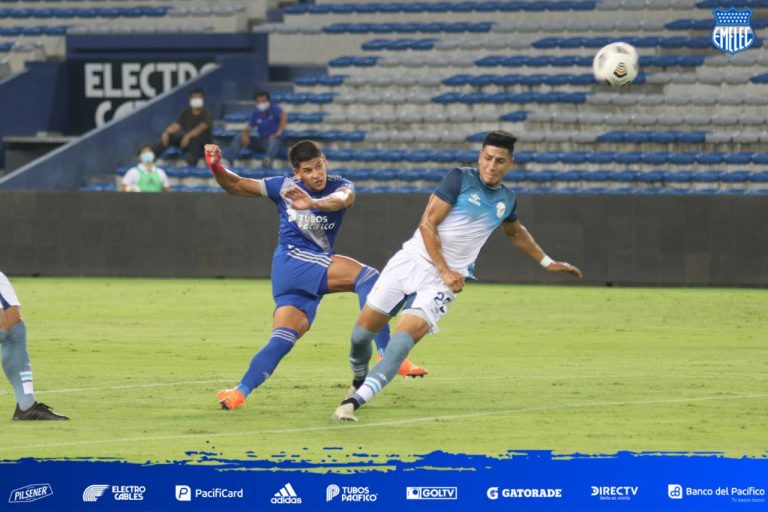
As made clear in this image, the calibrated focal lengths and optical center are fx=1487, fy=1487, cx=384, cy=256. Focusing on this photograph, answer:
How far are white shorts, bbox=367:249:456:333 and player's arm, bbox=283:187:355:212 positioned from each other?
763 millimetres

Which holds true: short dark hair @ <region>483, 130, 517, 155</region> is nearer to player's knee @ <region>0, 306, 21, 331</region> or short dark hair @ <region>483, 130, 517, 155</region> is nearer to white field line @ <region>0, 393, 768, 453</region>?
white field line @ <region>0, 393, 768, 453</region>

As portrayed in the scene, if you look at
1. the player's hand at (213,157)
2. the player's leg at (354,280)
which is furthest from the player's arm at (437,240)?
the player's hand at (213,157)

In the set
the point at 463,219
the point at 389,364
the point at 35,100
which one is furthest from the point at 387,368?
the point at 35,100

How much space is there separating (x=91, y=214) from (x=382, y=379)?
1628cm

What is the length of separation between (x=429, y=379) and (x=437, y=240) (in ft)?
9.45

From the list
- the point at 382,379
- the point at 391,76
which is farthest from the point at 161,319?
the point at 391,76

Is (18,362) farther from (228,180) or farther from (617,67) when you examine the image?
(617,67)

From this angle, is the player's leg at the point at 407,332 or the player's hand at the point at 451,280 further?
the player's hand at the point at 451,280

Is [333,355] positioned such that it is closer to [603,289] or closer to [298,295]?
[298,295]

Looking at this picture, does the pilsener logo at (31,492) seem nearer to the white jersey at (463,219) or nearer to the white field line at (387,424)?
the white field line at (387,424)

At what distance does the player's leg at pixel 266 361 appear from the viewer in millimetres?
10758

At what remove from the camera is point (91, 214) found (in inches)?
1006

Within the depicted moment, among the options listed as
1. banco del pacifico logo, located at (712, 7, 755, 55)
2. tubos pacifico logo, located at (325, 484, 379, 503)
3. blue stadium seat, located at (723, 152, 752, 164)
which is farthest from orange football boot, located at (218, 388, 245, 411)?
banco del pacifico logo, located at (712, 7, 755, 55)

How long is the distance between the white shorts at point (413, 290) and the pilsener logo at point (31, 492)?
331 centimetres
